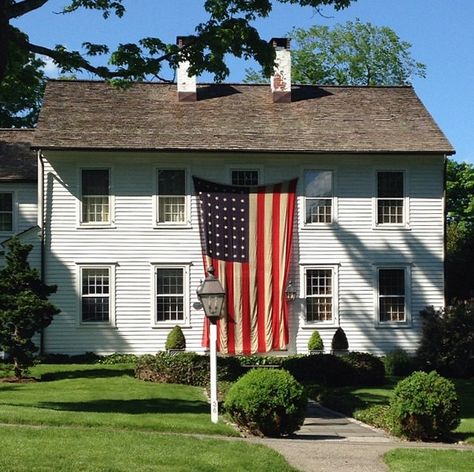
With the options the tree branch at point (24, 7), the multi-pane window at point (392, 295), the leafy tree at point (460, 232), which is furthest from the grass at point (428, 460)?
the leafy tree at point (460, 232)

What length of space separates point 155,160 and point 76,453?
2011cm

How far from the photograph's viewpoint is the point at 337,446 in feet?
45.8

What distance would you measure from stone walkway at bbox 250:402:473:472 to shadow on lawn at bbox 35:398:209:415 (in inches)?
103

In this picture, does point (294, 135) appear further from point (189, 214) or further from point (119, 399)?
point (119, 399)

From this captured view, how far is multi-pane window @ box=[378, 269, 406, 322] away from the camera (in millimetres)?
31453

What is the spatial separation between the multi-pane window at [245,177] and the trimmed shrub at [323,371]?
25.2ft

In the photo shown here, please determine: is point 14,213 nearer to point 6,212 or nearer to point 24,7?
point 6,212

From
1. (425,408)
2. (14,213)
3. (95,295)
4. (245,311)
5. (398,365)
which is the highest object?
(14,213)

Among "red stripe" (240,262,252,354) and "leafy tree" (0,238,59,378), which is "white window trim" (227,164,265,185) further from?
"leafy tree" (0,238,59,378)

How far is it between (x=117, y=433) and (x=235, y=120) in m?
20.1

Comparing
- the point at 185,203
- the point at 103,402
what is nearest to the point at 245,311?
the point at 185,203

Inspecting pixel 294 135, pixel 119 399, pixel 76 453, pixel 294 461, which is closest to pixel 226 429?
pixel 294 461

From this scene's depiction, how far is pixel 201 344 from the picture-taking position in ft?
99.9

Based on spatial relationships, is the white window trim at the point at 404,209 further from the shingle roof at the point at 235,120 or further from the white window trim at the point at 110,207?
the white window trim at the point at 110,207
